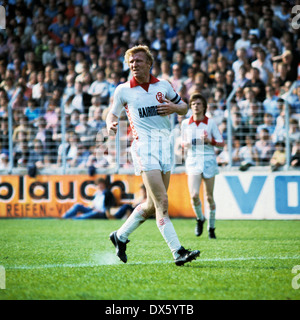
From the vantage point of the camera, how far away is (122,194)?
14.0 m

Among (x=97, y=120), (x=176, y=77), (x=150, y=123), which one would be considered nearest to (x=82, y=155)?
(x=97, y=120)

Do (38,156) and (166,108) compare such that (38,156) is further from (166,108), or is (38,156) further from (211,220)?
(166,108)

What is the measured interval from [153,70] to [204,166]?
19.6ft

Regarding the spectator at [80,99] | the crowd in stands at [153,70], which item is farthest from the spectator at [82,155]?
the spectator at [80,99]

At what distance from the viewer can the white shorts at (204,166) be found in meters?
9.95

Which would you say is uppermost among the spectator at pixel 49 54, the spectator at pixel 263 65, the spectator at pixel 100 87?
the spectator at pixel 49 54

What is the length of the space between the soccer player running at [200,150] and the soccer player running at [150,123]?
328 centimetres

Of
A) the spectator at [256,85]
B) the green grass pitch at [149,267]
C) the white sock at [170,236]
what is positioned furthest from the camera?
the spectator at [256,85]

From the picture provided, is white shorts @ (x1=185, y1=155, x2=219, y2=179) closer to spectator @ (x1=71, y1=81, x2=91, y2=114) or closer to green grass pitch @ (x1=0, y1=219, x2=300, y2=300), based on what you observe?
green grass pitch @ (x1=0, y1=219, x2=300, y2=300)

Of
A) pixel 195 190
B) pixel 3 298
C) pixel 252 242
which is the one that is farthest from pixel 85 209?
pixel 3 298

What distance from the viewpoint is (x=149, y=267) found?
6.32m

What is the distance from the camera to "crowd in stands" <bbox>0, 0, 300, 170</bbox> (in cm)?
1309

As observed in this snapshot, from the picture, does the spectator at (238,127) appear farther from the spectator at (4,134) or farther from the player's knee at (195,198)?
the spectator at (4,134)
